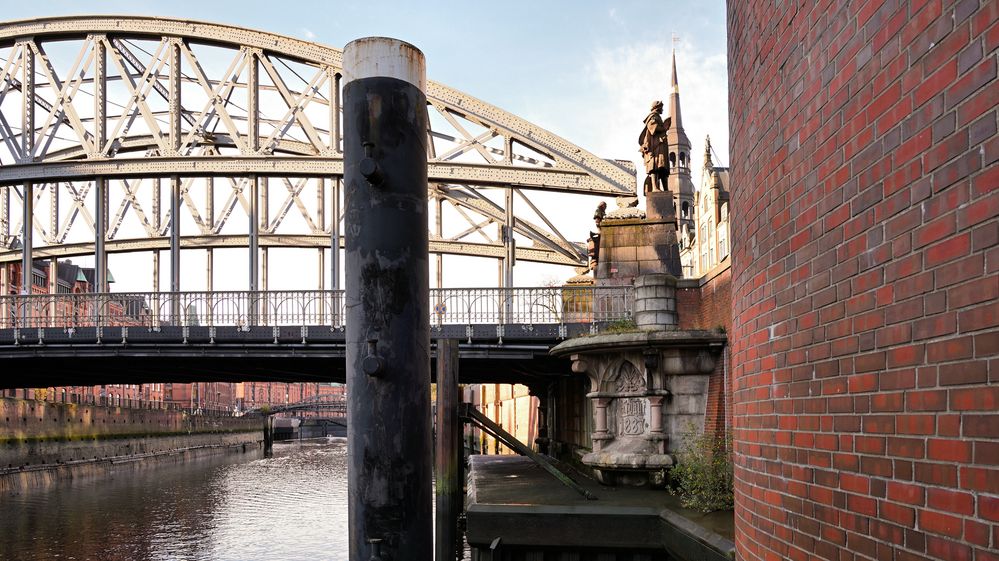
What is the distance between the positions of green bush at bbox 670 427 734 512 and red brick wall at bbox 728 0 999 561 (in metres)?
9.14

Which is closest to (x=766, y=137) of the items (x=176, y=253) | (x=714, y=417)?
(x=714, y=417)

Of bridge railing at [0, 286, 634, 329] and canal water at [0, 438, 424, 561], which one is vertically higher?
bridge railing at [0, 286, 634, 329]

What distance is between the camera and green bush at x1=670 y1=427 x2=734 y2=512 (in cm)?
1321

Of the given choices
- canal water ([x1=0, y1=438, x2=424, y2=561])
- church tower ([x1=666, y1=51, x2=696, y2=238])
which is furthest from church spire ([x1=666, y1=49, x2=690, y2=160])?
canal water ([x1=0, y1=438, x2=424, y2=561])

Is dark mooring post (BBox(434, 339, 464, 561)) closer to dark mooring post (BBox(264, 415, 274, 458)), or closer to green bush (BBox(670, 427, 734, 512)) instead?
green bush (BBox(670, 427, 734, 512))

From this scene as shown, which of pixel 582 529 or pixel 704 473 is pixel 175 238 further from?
pixel 704 473

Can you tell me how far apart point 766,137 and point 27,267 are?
35.2 meters

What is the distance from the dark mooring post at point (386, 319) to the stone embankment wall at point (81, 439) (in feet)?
133

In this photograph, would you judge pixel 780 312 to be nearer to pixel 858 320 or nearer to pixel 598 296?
pixel 858 320

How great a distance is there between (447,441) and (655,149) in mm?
8273

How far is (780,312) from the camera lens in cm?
386

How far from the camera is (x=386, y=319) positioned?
4.68 meters

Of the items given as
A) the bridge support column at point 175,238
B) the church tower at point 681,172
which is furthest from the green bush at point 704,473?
the church tower at point 681,172

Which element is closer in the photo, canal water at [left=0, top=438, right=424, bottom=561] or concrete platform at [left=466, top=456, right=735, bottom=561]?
concrete platform at [left=466, top=456, right=735, bottom=561]
